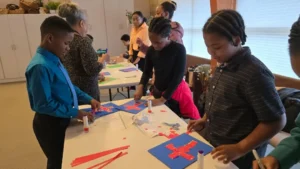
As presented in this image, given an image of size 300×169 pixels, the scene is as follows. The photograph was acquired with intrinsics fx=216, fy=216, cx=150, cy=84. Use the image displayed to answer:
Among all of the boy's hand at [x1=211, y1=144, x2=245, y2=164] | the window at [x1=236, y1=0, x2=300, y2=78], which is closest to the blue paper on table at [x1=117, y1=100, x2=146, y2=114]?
the boy's hand at [x1=211, y1=144, x2=245, y2=164]

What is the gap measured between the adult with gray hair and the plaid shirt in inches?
40.3

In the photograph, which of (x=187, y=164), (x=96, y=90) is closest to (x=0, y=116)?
(x=96, y=90)

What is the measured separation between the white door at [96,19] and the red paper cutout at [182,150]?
5.57 metres

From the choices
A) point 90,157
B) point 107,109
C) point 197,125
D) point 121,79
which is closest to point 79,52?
point 107,109

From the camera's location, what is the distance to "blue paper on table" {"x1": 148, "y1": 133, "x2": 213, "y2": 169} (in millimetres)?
956

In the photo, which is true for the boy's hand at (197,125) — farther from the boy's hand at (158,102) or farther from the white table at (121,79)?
the white table at (121,79)

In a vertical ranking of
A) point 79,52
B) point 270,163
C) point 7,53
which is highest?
point 79,52

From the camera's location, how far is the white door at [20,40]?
5340 mm

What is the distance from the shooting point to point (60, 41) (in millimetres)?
1294

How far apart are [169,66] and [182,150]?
2.68 ft

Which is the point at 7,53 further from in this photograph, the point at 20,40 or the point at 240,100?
the point at 240,100

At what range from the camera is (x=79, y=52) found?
171cm

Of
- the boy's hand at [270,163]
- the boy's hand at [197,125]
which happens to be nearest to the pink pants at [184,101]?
the boy's hand at [197,125]

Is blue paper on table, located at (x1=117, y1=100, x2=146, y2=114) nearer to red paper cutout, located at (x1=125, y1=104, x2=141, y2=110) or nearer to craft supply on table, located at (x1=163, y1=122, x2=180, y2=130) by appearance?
red paper cutout, located at (x1=125, y1=104, x2=141, y2=110)
